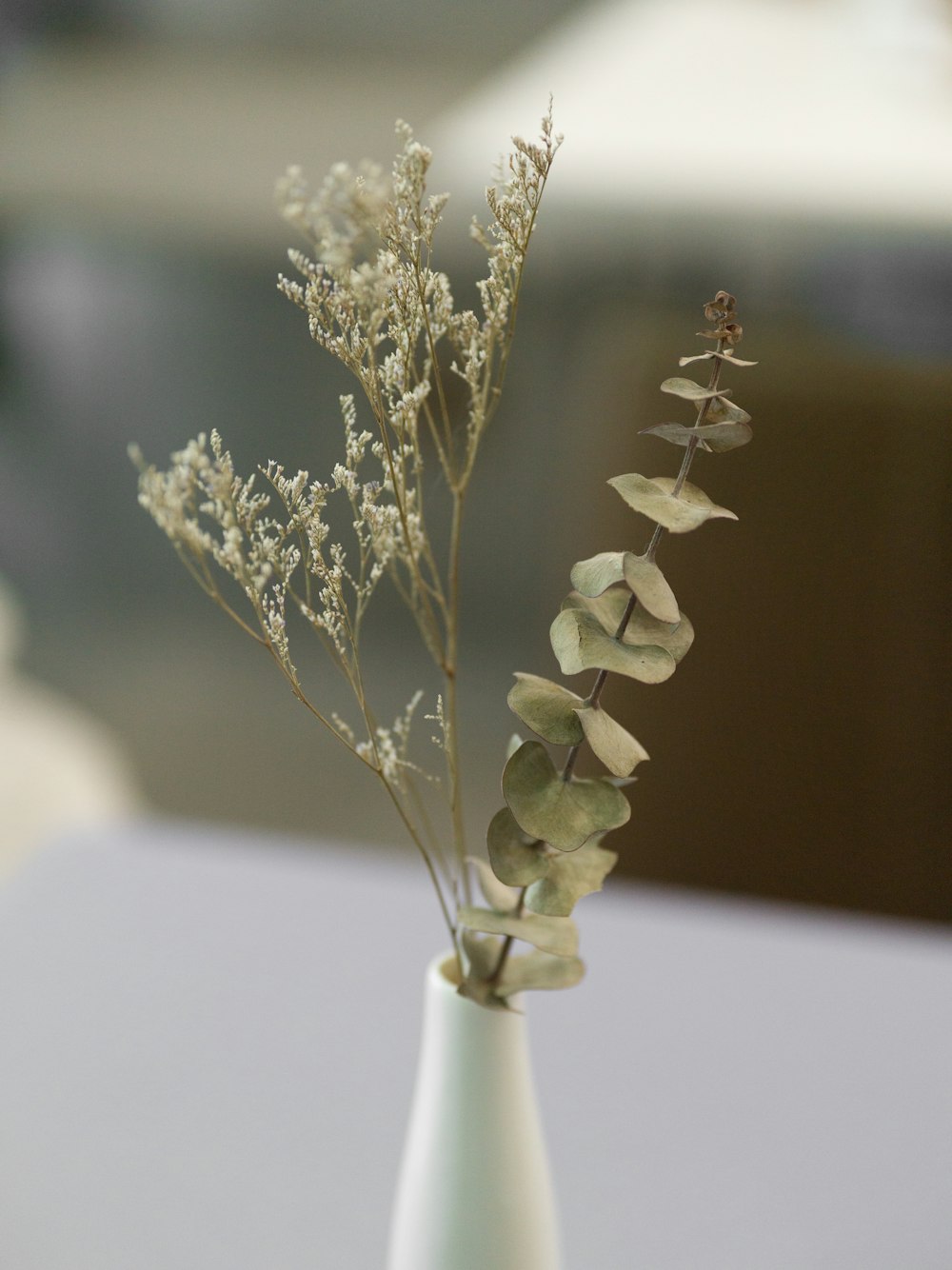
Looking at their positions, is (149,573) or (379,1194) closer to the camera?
(379,1194)

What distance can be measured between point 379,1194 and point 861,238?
192 cm

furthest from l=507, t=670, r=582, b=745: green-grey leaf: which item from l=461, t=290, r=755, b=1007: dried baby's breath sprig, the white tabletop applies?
the white tabletop

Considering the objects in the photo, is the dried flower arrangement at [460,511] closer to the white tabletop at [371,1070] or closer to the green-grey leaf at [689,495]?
the green-grey leaf at [689,495]

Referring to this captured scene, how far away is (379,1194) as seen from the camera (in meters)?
0.60

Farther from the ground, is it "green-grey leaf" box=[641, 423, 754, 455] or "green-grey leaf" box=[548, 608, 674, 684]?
"green-grey leaf" box=[641, 423, 754, 455]

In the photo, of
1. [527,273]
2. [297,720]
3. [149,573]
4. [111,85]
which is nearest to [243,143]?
[111,85]

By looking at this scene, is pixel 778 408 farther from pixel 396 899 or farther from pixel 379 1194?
pixel 379 1194

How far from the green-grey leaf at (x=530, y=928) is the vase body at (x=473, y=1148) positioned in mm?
28

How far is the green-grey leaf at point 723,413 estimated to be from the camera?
0.39 metres

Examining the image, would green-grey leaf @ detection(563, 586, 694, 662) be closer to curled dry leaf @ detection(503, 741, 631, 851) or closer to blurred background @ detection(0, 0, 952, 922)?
curled dry leaf @ detection(503, 741, 631, 851)

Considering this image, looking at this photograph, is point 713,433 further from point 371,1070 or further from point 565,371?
point 565,371

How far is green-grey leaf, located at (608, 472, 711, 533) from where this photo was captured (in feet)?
1.19

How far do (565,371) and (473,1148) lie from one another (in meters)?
2.46

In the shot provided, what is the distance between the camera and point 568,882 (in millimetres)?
420
